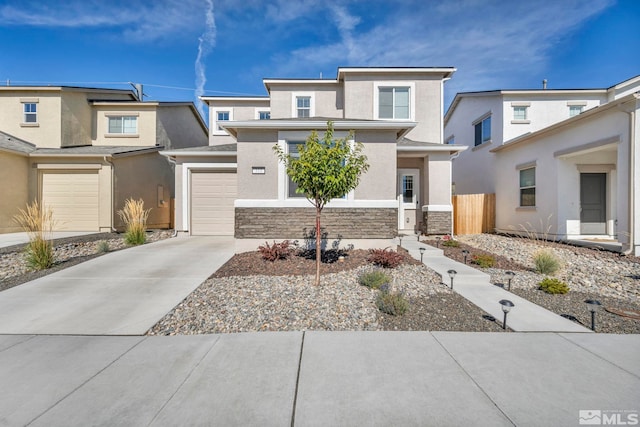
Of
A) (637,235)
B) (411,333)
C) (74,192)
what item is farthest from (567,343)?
(74,192)

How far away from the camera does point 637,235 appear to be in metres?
7.53

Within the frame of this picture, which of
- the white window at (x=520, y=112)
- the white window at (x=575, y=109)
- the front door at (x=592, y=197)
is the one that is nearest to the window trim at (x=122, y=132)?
the white window at (x=520, y=112)

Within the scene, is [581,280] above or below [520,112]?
below

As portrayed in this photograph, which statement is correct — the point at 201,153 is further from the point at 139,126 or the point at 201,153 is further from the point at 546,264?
the point at 546,264

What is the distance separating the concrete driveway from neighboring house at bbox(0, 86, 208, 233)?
661 cm

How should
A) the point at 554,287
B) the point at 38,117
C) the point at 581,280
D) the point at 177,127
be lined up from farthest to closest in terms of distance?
the point at 177,127 → the point at 38,117 → the point at 581,280 → the point at 554,287

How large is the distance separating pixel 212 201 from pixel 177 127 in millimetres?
8805

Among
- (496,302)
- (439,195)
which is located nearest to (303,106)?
(439,195)

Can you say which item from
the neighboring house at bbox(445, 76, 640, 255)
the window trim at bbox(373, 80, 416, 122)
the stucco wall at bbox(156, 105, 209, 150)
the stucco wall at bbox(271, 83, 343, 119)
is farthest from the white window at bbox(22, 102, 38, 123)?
the neighboring house at bbox(445, 76, 640, 255)

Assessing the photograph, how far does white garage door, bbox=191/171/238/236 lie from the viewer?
10.6 metres

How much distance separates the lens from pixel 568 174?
1008 cm

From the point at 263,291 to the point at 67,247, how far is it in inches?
297

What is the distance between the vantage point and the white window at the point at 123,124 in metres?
15.0

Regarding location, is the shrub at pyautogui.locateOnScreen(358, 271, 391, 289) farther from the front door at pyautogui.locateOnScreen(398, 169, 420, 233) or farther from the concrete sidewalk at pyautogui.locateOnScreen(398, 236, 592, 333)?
the front door at pyautogui.locateOnScreen(398, 169, 420, 233)
